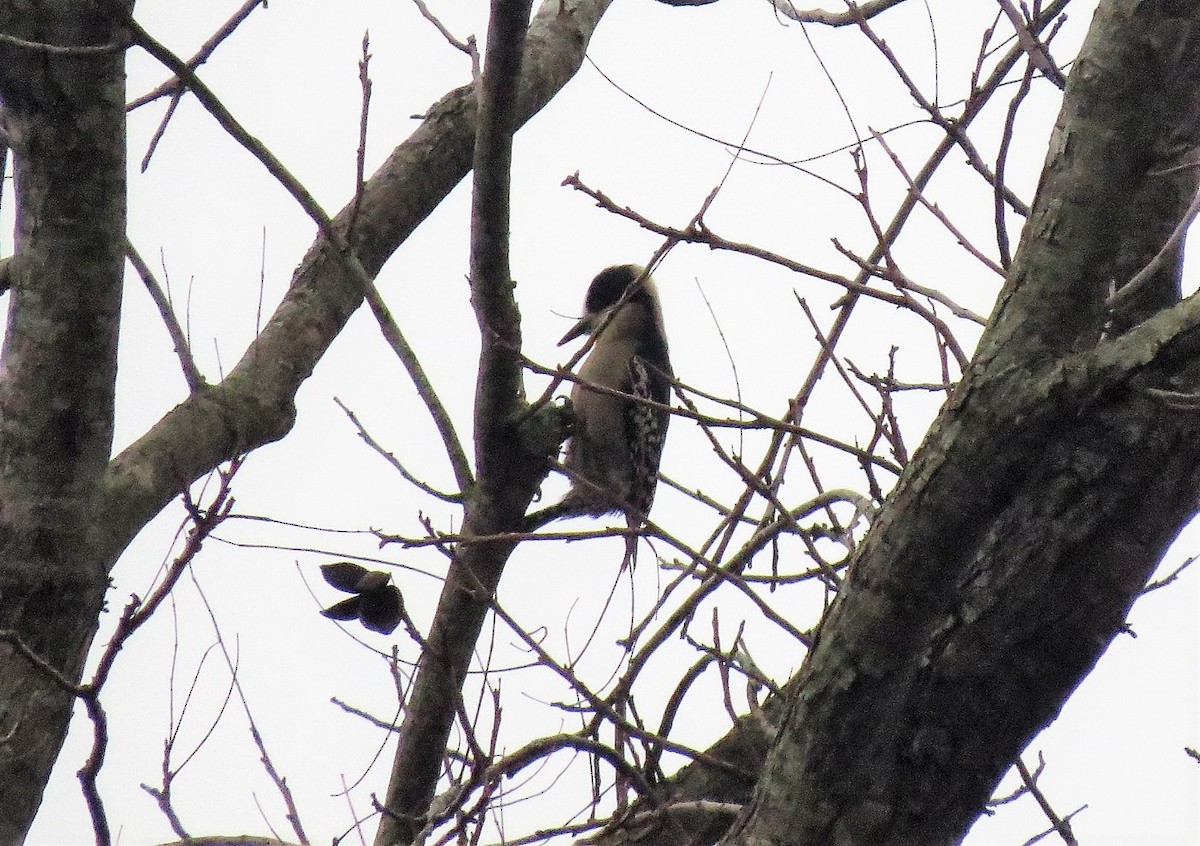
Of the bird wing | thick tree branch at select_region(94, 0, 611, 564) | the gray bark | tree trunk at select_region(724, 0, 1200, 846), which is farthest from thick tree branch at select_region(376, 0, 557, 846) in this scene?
the bird wing

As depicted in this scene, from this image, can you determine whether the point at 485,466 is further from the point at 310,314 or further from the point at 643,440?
the point at 643,440

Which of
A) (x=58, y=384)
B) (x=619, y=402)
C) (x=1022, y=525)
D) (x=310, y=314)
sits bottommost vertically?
(x=1022, y=525)

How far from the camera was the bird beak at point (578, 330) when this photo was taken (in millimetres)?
6164

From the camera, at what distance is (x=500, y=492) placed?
9.87 ft

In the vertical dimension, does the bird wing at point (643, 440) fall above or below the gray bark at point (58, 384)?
above

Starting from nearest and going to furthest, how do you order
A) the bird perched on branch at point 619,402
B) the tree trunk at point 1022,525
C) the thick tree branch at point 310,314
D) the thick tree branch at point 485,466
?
the tree trunk at point 1022,525, the thick tree branch at point 485,466, the thick tree branch at point 310,314, the bird perched on branch at point 619,402

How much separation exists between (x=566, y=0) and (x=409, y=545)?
1.85m

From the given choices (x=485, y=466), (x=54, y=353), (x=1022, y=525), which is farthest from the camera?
(x=485, y=466)

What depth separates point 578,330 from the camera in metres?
→ 6.32

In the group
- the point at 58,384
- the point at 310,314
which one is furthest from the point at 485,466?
the point at 58,384

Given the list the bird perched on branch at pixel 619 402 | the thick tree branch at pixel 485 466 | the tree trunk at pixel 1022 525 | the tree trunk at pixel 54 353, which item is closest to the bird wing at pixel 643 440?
the bird perched on branch at pixel 619 402

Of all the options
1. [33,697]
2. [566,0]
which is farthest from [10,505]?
[566,0]

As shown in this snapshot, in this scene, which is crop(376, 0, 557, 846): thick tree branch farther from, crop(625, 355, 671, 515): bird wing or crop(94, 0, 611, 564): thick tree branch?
crop(625, 355, 671, 515): bird wing

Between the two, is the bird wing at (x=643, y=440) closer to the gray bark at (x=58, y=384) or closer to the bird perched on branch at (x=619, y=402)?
the bird perched on branch at (x=619, y=402)
